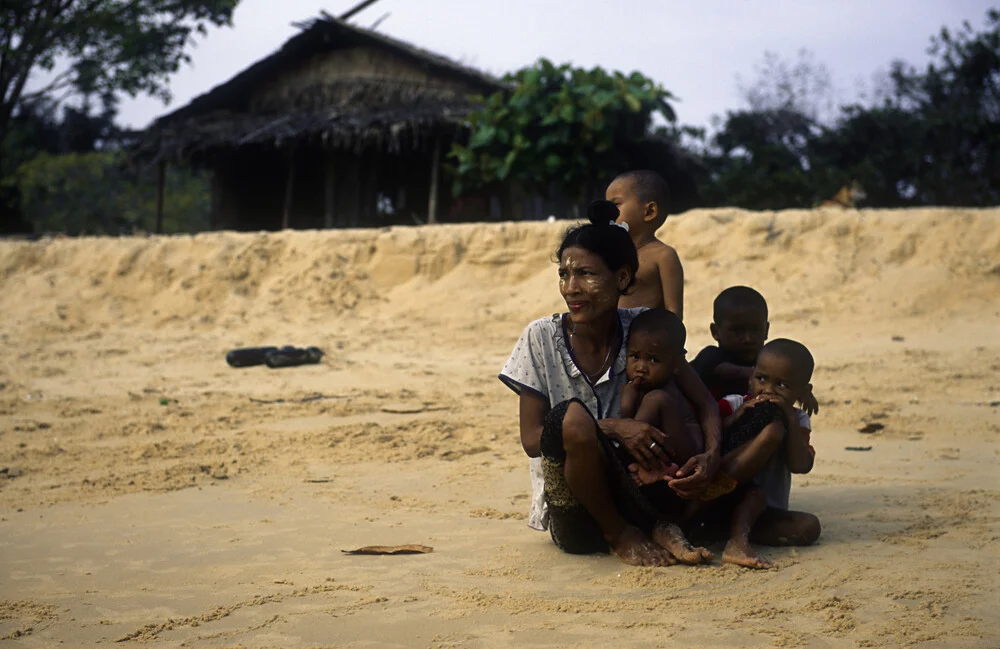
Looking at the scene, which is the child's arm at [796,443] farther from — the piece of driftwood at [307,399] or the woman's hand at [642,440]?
the piece of driftwood at [307,399]

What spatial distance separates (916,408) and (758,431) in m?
3.03

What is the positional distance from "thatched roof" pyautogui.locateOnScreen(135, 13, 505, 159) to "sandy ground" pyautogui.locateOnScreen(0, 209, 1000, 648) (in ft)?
14.2

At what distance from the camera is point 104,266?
1102 cm

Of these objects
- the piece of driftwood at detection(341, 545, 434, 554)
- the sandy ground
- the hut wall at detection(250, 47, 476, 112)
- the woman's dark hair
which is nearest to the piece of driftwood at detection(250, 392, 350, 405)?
the sandy ground

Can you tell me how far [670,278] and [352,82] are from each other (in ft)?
46.8

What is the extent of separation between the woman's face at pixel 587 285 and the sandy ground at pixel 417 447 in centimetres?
71

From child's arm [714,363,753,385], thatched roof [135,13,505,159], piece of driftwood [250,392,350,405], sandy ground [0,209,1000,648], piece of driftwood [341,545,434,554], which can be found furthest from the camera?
thatched roof [135,13,505,159]

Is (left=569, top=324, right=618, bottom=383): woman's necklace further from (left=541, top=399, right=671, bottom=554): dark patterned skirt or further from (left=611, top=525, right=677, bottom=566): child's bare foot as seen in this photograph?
(left=611, top=525, right=677, bottom=566): child's bare foot

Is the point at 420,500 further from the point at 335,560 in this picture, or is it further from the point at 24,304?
the point at 24,304

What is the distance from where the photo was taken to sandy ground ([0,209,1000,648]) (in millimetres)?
2344

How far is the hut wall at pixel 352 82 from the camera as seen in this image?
16.3m

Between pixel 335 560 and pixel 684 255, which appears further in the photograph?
pixel 684 255

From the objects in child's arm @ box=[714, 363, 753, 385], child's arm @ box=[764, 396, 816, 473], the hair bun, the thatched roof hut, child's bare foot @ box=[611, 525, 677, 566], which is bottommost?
child's bare foot @ box=[611, 525, 677, 566]

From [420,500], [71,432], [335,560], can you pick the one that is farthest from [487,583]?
[71,432]
